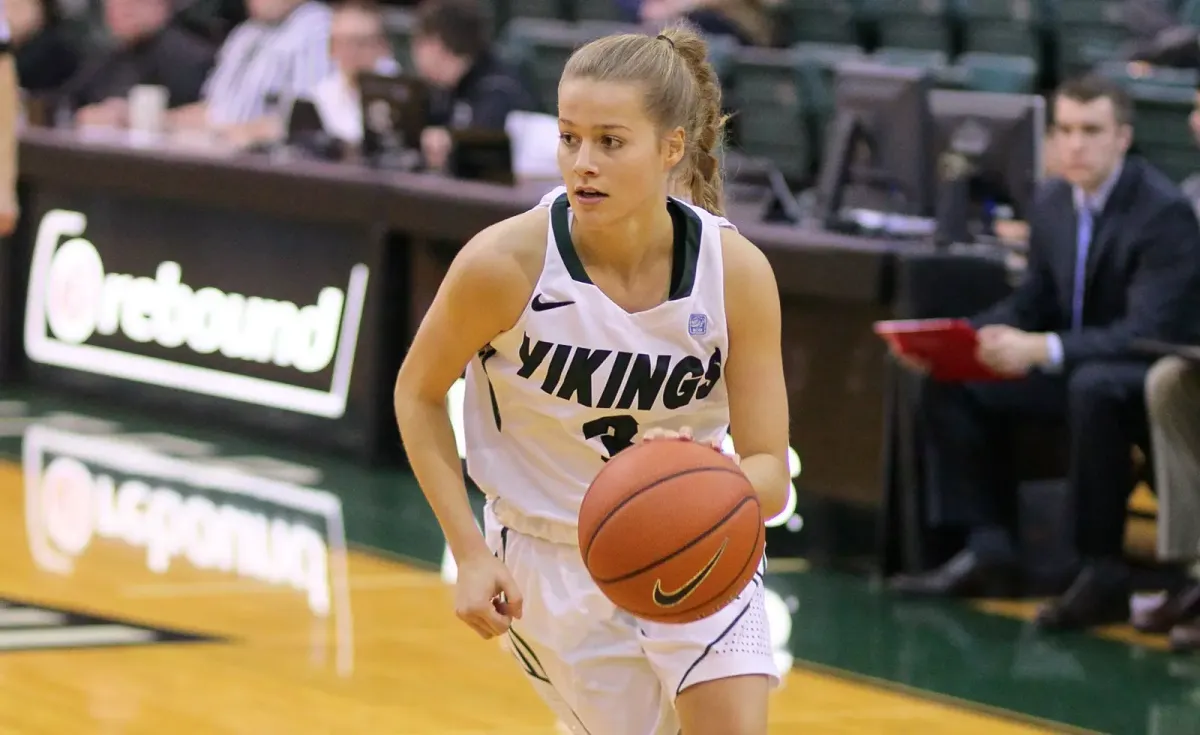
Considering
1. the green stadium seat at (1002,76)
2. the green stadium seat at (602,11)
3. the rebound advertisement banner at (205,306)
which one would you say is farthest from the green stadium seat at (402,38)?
the rebound advertisement banner at (205,306)

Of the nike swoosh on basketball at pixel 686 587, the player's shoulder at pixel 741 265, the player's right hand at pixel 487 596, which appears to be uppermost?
the player's shoulder at pixel 741 265

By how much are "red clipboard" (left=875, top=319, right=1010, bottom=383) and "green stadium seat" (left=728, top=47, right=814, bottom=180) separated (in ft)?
17.4

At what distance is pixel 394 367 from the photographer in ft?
28.5

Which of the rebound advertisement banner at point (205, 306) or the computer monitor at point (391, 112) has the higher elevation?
the computer monitor at point (391, 112)

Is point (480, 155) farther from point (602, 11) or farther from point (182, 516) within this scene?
point (602, 11)

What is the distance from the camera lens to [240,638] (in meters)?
6.05

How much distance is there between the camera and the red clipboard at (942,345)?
6.40 m

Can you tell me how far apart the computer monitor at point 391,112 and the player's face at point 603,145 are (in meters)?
6.46

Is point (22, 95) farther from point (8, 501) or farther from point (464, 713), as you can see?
point (464, 713)

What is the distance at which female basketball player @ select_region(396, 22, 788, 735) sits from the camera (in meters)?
3.18

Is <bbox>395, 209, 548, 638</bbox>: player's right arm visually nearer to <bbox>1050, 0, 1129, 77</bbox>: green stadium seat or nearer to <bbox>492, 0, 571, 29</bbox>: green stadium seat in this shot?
<bbox>1050, 0, 1129, 77</bbox>: green stadium seat

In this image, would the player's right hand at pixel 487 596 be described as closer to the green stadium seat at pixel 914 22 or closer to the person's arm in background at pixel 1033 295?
the person's arm in background at pixel 1033 295

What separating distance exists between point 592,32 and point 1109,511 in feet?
25.3

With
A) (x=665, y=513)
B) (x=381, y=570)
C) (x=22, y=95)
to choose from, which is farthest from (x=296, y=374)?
(x=665, y=513)
